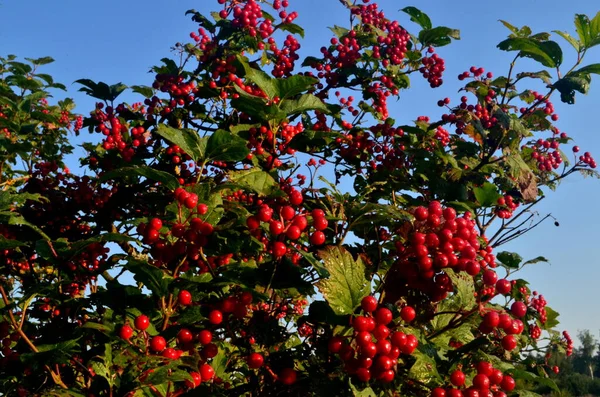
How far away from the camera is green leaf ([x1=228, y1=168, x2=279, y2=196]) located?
2.71 metres

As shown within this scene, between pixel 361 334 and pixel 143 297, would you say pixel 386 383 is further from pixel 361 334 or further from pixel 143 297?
pixel 143 297

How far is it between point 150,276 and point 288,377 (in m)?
0.80

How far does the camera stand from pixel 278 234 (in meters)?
2.17

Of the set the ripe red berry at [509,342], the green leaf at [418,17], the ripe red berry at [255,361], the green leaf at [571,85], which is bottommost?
the ripe red berry at [255,361]

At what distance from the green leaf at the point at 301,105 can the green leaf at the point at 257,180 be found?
15.7 inches

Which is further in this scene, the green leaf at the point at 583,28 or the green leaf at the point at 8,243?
the green leaf at the point at 583,28

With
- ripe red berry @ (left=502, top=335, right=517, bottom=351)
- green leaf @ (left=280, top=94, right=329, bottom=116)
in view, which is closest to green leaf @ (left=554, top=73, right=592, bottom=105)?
green leaf @ (left=280, top=94, right=329, bottom=116)

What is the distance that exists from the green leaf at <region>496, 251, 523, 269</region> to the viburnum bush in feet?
0.06

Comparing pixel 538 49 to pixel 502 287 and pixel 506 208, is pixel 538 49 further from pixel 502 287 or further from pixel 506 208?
pixel 502 287

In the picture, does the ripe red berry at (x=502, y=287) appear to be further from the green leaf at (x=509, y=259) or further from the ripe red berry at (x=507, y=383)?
the green leaf at (x=509, y=259)

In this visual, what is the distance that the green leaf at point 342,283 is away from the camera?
6.68 ft

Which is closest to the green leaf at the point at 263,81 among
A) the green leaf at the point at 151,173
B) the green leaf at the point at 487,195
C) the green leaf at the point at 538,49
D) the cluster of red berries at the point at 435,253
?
the green leaf at the point at 151,173

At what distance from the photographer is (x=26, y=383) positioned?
255 centimetres

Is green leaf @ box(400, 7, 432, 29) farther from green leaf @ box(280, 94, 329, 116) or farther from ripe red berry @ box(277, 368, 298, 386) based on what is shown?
ripe red berry @ box(277, 368, 298, 386)
